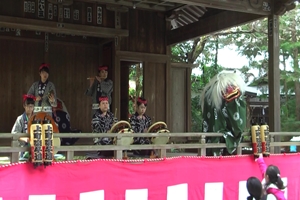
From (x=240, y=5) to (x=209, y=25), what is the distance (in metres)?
1.92

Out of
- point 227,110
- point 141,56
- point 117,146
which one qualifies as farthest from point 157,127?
point 141,56

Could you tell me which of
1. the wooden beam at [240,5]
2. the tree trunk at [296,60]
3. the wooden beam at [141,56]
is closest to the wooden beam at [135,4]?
the wooden beam at [141,56]

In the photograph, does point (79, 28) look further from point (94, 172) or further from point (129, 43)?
point (94, 172)

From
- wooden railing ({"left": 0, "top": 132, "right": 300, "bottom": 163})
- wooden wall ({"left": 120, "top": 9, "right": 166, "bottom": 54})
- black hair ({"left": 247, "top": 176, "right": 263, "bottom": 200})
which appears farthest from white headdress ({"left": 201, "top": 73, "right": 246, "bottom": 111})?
wooden wall ({"left": 120, "top": 9, "right": 166, "bottom": 54})

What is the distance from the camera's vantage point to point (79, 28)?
9336 millimetres

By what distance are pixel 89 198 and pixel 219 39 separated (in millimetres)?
16734

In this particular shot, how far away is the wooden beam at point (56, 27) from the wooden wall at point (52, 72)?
3.54 feet

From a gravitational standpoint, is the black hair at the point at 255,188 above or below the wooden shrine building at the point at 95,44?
below

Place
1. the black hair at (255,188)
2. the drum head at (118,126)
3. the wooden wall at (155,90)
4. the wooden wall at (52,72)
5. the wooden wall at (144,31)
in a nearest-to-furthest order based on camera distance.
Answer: the black hair at (255,188), the drum head at (118,126), the wooden wall at (52,72), the wooden wall at (144,31), the wooden wall at (155,90)

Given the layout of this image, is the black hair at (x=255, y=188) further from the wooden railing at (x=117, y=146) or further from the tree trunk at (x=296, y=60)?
the tree trunk at (x=296, y=60)

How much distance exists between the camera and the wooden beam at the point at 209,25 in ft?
28.8

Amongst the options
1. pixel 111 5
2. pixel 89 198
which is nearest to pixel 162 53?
pixel 111 5

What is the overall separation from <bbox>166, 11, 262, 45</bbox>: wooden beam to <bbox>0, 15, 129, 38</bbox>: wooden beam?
143 cm

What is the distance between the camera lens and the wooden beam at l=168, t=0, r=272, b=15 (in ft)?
24.8
